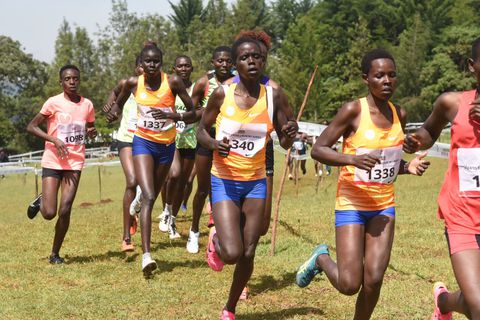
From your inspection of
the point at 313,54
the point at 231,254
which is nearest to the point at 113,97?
the point at 231,254

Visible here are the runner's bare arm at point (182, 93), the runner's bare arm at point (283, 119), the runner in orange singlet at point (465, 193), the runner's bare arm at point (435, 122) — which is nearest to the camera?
the runner in orange singlet at point (465, 193)

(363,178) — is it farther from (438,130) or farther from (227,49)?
(227,49)

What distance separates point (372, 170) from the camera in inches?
196

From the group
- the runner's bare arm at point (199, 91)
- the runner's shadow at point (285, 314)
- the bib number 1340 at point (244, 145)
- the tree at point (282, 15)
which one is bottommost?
the runner's shadow at point (285, 314)

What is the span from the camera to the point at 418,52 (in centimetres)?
6481

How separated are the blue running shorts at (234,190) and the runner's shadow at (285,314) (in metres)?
1.19

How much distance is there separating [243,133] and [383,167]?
1.33m

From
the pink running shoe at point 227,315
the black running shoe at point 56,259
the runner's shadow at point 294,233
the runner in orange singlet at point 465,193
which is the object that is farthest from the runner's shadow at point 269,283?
the runner in orange singlet at point 465,193

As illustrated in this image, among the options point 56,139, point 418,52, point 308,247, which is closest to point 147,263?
point 56,139

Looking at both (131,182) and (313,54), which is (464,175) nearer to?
(131,182)

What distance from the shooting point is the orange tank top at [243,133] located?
5.68 m

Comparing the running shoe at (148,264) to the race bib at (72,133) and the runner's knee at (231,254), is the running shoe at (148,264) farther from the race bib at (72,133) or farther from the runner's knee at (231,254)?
the race bib at (72,133)

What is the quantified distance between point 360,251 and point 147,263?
301cm

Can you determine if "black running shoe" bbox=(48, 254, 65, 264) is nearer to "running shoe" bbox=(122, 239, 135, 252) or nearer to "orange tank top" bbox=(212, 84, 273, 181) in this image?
"running shoe" bbox=(122, 239, 135, 252)
